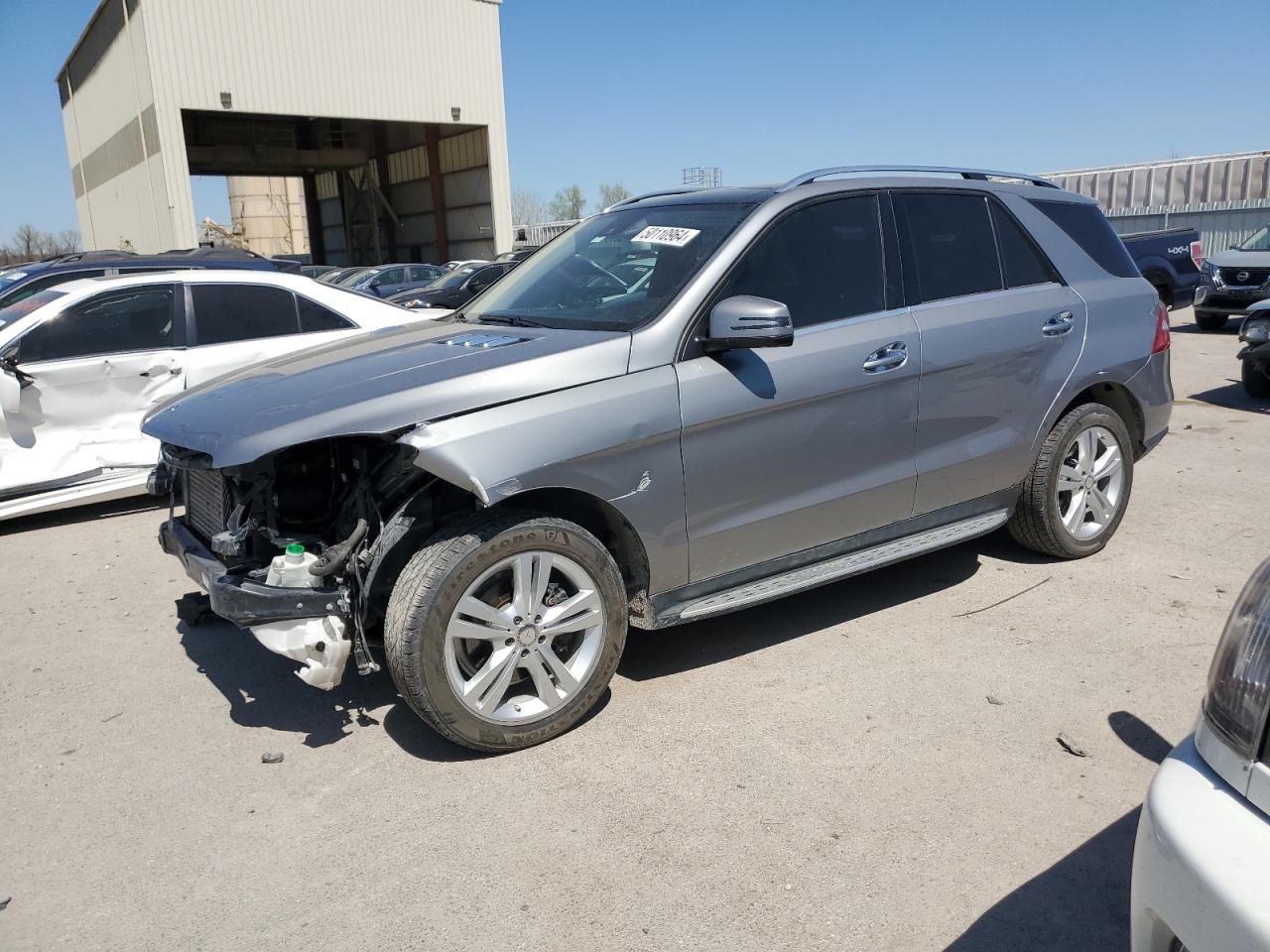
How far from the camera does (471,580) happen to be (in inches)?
129

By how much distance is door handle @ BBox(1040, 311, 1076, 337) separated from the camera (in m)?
4.63

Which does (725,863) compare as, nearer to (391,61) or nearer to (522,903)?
(522,903)

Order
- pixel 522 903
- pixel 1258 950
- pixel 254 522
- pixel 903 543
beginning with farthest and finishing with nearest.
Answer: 1. pixel 903 543
2. pixel 254 522
3. pixel 522 903
4. pixel 1258 950

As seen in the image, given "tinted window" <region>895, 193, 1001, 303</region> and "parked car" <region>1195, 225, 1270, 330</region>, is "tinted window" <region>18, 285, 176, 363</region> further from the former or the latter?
"parked car" <region>1195, 225, 1270, 330</region>

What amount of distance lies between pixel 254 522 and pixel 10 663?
72.4 inches

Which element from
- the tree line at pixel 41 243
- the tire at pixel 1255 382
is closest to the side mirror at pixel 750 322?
the tire at pixel 1255 382

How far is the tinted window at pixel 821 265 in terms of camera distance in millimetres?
3887

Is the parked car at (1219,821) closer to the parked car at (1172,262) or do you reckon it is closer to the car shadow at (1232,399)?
the car shadow at (1232,399)

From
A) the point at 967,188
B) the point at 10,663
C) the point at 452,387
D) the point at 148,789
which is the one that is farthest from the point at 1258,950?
the point at 10,663

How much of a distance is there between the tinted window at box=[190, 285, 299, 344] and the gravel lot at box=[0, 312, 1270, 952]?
2426mm

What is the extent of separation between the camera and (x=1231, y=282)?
14.4 metres

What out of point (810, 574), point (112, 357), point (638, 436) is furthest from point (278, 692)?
point (112, 357)

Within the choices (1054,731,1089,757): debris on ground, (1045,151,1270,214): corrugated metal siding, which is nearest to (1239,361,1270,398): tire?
(1054,731,1089,757): debris on ground

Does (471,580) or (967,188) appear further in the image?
(967,188)
